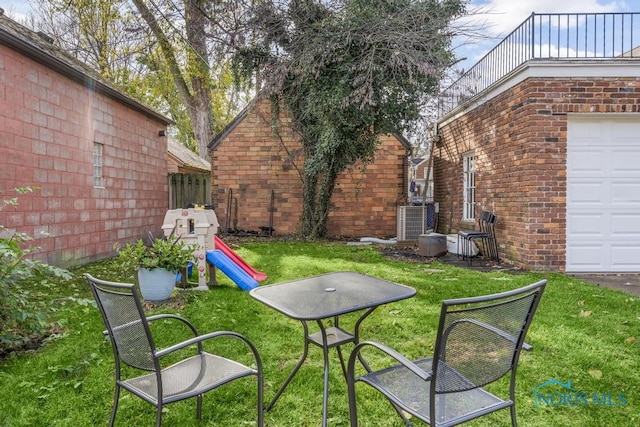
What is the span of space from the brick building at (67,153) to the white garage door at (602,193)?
723 cm

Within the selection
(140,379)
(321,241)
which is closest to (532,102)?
(321,241)

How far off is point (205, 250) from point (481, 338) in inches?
182

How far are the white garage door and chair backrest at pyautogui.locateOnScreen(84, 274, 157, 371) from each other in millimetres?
6689

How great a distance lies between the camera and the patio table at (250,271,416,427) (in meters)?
2.28

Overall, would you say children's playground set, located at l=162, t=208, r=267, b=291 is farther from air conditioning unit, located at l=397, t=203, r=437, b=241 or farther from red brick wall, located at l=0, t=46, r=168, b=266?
air conditioning unit, located at l=397, t=203, r=437, b=241

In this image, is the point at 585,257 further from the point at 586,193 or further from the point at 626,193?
the point at 626,193

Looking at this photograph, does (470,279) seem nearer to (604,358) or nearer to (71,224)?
(604,358)

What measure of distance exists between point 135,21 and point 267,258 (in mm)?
9240

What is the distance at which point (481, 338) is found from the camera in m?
1.80

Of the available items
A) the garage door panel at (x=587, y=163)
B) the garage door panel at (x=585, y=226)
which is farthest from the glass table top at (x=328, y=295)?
the garage door panel at (x=587, y=163)

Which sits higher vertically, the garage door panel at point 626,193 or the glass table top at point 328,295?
the garage door panel at point 626,193

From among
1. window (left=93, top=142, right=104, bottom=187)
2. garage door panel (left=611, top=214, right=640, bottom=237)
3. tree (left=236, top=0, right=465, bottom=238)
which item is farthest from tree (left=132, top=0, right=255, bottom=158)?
garage door panel (left=611, top=214, right=640, bottom=237)

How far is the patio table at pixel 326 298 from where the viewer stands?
89.6 inches

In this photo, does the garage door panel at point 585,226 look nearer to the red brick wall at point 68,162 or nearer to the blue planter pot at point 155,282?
the blue planter pot at point 155,282
